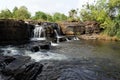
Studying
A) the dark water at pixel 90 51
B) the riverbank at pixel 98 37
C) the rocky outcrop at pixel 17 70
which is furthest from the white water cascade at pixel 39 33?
the rocky outcrop at pixel 17 70

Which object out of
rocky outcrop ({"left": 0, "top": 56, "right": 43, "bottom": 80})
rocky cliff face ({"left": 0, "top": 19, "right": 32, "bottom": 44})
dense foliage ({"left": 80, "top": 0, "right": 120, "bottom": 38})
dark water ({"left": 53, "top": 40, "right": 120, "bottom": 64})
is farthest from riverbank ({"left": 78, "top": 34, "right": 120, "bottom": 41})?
rocky outcrop ({"left": 0, "top": 56, "right": 43, "bottom": 80})

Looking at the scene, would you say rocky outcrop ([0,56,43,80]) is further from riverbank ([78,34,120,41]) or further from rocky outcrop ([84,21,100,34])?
rocky outcrop ([84,21,100,34])

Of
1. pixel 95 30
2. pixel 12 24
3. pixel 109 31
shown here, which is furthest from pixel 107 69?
pixel 95 30

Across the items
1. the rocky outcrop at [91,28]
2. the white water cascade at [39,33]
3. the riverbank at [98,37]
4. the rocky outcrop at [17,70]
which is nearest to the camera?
the rocky outcrop at [17,70]

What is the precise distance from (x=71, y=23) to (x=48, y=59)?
75.8 feet

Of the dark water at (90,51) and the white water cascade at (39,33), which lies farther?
the white water cascade at (39,33)

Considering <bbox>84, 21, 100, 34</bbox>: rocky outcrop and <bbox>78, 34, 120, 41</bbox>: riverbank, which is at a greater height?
<bbox>84, 21, 100, 34</bbox>: rocky outcrop

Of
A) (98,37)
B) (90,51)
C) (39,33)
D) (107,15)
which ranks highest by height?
(107,15)

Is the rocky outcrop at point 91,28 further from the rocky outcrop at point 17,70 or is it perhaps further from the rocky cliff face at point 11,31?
the rocky outcrop at point 17,70

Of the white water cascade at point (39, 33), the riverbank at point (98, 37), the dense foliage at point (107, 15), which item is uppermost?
the dense foliage at point (107, 15)

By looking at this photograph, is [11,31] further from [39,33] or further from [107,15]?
[107,15]

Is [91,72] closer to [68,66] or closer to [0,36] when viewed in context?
[68,66]

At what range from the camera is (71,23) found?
39156mm

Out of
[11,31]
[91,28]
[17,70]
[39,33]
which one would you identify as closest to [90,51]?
[17,70]
